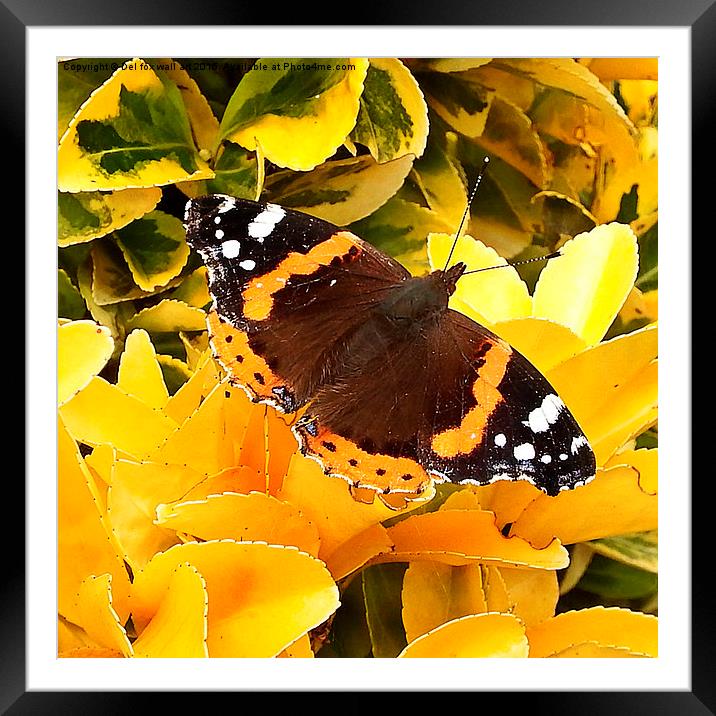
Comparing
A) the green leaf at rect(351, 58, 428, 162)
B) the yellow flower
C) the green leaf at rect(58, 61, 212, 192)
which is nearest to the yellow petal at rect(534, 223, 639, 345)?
the yellow flower

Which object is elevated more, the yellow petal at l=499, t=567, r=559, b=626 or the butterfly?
the butterfly

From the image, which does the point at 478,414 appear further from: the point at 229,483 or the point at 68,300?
the point at 68,300

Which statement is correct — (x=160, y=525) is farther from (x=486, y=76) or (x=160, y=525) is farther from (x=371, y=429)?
(x=486, y=76)

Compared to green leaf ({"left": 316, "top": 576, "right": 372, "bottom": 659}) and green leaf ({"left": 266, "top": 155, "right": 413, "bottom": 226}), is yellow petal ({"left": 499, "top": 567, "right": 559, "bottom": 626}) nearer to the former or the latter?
green leaf ({"left": 316, "top": 576, "right": 372, "bottom": 659})

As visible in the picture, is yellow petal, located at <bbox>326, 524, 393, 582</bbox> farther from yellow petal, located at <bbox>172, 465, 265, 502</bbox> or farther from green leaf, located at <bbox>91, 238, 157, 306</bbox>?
green leaf, located at <bbox>91, 238, 157, 306</bbox>

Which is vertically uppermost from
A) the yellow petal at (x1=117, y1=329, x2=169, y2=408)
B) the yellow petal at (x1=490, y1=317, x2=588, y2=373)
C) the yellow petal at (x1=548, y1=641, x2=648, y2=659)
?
the yellow petal at (x1=490, y1=317, x2=588, y2=373)

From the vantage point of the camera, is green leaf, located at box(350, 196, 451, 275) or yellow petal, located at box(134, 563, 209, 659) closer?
yellow petal, located at box(134, 563, 209, 659)
